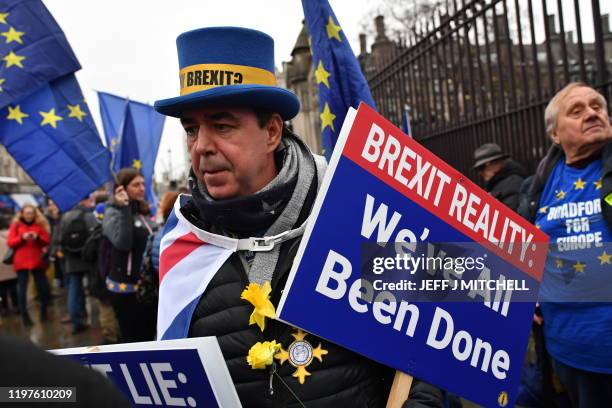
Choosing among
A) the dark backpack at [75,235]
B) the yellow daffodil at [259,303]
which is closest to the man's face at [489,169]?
the yellow daffodil at [259,303]

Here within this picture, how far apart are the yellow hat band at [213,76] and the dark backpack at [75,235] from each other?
606 centimetres

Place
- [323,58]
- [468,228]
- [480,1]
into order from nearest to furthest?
[468,228] → [323,58] → [480,1]

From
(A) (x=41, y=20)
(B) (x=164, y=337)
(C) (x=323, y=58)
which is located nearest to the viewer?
(B) (x=164, y=337)

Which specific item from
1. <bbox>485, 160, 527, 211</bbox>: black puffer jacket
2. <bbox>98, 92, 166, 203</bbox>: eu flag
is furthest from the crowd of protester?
<bbox>485, 160, 527, 211</bbox>: black puffer jacket

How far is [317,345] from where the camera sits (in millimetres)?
1491

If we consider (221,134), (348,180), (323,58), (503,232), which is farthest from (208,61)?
→ (323,58)

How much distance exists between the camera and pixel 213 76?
5.41 ft

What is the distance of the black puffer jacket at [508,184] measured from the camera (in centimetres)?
393

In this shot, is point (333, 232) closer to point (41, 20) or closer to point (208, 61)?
point (208, 61)

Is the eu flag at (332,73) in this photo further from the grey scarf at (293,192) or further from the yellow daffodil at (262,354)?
the yellow daffodil at (262,354)

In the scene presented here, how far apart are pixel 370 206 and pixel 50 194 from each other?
3.91m

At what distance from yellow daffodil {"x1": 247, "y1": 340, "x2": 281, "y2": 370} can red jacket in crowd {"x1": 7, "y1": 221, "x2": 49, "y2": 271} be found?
7.93m

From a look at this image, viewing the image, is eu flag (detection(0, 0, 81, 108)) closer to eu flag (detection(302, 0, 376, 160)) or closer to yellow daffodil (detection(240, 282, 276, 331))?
eu flag (detection(302, 0, 376, 160))

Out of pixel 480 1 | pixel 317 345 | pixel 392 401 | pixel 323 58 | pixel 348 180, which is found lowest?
pixel 392 401
